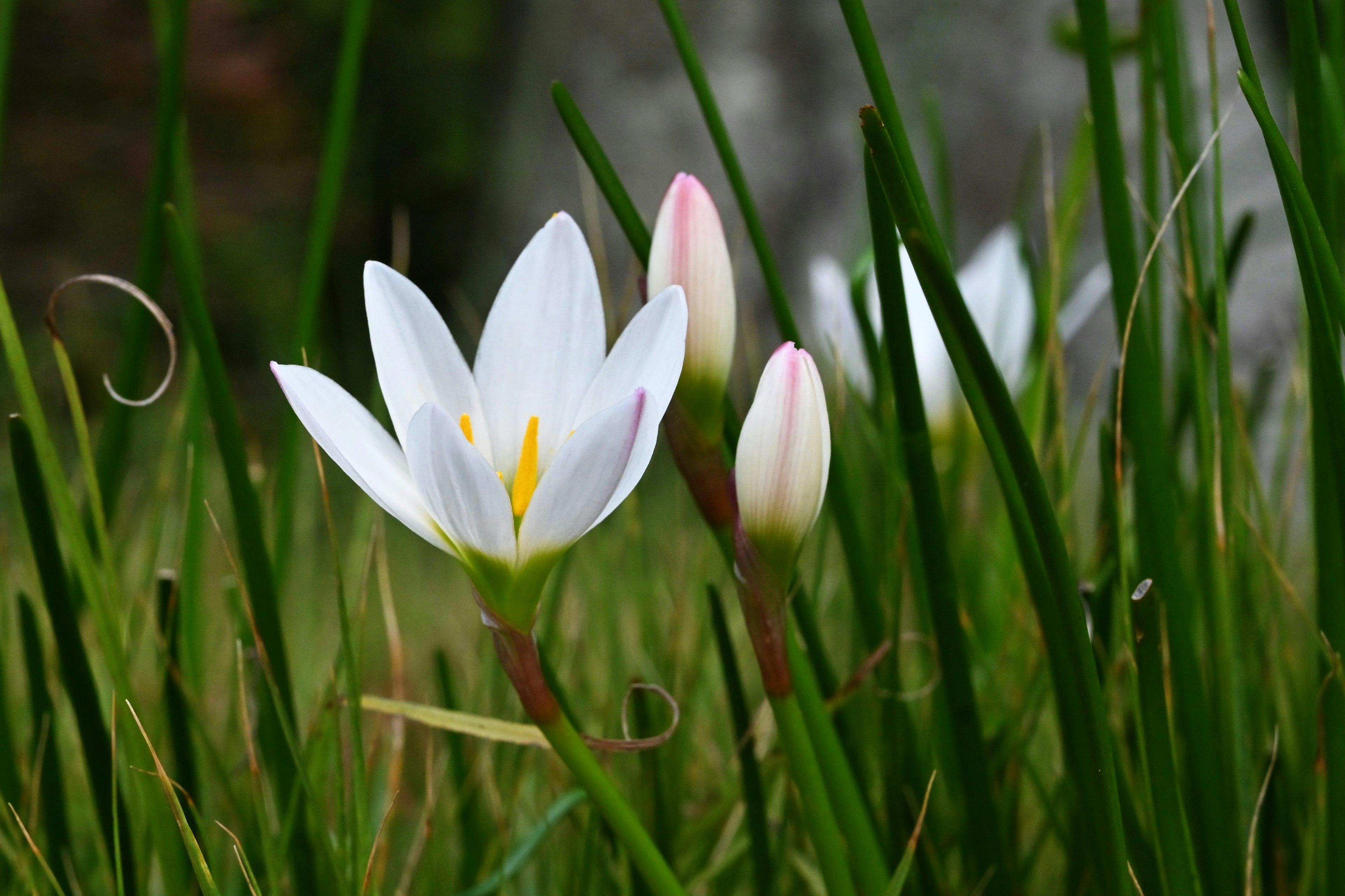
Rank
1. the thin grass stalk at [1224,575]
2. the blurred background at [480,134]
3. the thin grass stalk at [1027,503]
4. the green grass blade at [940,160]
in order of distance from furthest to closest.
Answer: the blurred background at [480,134], the green grass blade at [940,160], the thin grass stalk at [1224,575], the thin grass stalk at [1027,503]

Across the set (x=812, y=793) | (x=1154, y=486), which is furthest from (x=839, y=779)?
(x=1154, y=486)

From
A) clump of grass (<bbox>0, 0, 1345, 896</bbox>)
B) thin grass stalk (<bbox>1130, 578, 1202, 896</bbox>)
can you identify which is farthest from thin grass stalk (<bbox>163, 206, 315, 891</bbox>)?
thin grass stalk (<bbox>1130, 578, 1202, 896</bbox>)

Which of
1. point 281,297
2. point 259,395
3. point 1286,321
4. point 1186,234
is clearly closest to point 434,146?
point 281,297

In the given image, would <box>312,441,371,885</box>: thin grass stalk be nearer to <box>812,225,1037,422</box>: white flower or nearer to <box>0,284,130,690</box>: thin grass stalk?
<box>0,284,130,690</box>: thin grass stalk

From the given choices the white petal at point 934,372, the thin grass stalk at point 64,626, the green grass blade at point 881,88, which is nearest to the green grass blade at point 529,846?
the thin grass stalk at point 64,626

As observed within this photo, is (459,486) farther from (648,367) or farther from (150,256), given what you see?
(150,256)

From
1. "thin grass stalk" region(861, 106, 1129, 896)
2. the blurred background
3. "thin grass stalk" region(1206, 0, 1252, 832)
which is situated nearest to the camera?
"thin grass stalk" region(861, 106, 1129, 896)

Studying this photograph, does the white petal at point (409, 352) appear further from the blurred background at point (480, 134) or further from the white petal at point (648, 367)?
the blurred background at point (480, 134)
